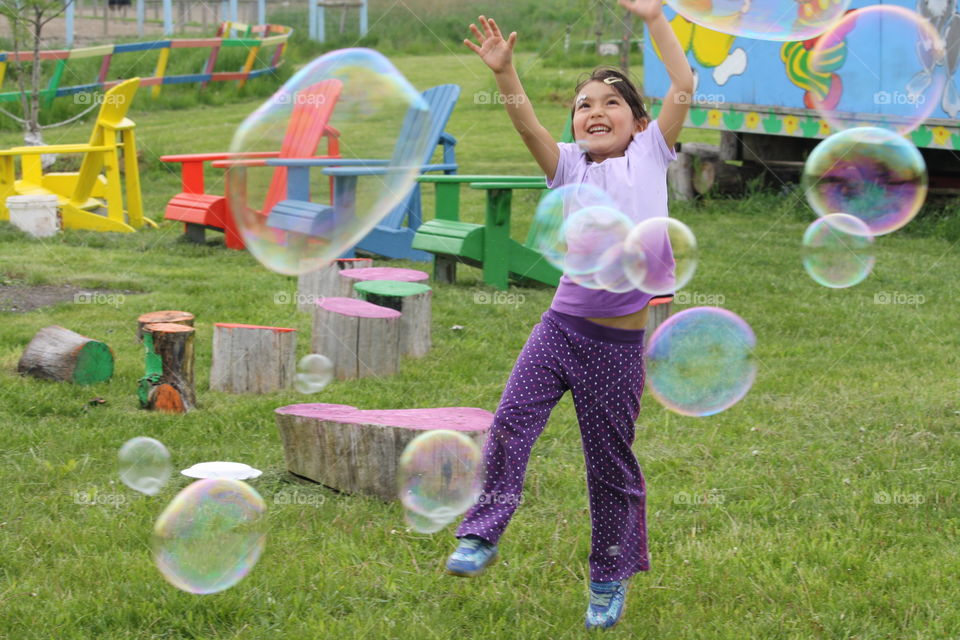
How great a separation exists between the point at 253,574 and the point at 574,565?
38.6 inches

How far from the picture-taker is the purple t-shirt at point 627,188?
3096 millimetres

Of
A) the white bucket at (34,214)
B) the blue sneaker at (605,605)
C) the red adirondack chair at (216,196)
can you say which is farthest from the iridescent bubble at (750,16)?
the white bucket at (34,214)

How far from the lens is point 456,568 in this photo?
2.97 metres

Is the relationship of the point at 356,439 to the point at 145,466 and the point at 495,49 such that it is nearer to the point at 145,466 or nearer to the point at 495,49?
the point at 145,466

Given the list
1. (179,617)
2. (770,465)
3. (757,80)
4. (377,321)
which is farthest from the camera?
(757,80)

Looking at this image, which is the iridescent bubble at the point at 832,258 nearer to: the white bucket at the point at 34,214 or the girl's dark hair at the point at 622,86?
the girl's dark hair at the point at 622,86

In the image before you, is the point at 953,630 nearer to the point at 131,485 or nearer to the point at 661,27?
the point at 661,27

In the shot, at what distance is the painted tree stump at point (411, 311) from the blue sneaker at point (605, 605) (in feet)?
10.9

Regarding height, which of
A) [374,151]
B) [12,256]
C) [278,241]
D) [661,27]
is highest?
[661,27]

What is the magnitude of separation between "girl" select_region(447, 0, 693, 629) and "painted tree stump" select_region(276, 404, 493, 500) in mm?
987

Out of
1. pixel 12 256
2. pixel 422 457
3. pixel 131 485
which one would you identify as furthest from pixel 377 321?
pixel 12 256

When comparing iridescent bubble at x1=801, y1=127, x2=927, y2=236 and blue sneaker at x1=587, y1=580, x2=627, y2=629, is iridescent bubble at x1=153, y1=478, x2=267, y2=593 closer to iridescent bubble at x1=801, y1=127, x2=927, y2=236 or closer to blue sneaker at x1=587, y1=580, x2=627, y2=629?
blue sneaker at x1=587, y1=580, x2=627, y2=629

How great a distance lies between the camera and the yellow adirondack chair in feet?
33.8

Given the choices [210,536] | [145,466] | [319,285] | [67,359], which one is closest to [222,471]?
[145,466]
